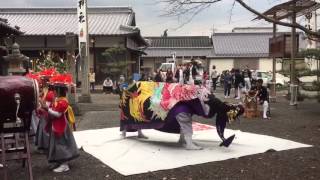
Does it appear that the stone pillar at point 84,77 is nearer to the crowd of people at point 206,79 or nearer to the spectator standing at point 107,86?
the crowd of people at point 206,79

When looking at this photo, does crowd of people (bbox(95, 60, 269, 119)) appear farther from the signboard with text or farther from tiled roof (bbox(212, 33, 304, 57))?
tiled roof (bbox(212, 33, 304, 57))

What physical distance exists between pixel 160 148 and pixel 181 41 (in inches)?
1699

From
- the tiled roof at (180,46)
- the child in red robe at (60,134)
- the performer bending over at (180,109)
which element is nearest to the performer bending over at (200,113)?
the performer bending over at (180,109)

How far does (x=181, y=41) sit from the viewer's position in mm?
52188

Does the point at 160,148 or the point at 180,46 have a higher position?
the point at 180,46

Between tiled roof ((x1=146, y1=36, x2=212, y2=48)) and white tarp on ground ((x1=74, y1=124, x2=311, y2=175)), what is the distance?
39203 mm

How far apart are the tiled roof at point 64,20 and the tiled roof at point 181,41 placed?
1279 cm

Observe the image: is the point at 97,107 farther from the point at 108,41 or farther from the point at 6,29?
the point at 108,41

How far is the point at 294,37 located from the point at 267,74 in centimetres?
2139

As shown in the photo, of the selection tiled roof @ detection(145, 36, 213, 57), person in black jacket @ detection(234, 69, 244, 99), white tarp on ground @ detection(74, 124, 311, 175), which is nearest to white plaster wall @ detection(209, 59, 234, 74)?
tiled roof @ detection(145, 36, 213, 57)

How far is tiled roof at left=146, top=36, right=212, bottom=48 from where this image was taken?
50531 mm

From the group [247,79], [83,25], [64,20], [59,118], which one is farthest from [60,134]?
[64,20]

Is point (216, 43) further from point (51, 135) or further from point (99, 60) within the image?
point (51, 135)

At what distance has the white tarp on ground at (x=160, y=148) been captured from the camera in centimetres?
829
